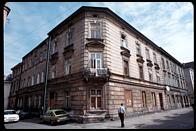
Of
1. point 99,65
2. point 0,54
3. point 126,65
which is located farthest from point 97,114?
point 0,54

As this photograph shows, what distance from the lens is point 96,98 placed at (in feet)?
49.2

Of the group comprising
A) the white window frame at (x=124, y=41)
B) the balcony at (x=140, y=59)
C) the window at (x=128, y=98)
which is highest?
the white window frame at (x=124, y=41)

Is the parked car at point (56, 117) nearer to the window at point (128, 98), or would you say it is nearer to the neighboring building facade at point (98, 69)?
the neighboring building facade at point (98, 69)

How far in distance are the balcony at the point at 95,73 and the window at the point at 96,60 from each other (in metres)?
0.83

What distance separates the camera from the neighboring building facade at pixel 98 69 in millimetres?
14984

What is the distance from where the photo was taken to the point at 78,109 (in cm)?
1494

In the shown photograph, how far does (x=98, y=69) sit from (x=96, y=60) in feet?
4.14

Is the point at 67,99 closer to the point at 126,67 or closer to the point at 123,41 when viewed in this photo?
the point at 126,67

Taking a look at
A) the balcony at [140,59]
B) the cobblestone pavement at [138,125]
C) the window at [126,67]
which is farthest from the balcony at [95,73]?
the balcony at [140,59]

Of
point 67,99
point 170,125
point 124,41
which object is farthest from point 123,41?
point 170,125

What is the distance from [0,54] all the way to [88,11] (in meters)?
15.0

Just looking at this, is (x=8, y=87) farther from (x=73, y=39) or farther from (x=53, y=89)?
(x=73, y=39)

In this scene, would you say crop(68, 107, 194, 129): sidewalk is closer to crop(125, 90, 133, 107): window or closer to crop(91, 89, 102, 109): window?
crop(91, 89, 102, 109): window

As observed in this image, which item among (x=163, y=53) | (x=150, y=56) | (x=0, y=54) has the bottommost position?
(x=0, y=54)
